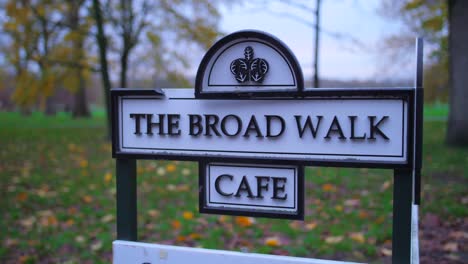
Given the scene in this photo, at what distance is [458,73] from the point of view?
332 inches

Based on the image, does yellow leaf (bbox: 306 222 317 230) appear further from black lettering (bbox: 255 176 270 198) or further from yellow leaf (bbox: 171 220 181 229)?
black lettering (bbox: 255 176 270 198)

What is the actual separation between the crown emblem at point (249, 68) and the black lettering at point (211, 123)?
198mm

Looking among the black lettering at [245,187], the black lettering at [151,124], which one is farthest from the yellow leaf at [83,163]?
the black lettering at [245,187]

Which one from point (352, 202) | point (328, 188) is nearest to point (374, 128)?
point (352, 202)

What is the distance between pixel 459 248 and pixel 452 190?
181 cm

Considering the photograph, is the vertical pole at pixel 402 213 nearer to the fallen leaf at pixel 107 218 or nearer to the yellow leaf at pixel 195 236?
the yellow leaf at pixel 195 236

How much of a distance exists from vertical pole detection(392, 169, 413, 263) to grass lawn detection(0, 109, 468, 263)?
4.68 ft

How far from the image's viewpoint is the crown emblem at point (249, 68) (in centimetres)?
191

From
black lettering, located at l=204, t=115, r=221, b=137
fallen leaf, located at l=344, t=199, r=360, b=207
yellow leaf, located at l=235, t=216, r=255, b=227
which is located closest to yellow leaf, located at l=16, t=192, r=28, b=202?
yellow leaf, located at l=235, t=216, r=255, b=227

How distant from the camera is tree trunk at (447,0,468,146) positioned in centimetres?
804

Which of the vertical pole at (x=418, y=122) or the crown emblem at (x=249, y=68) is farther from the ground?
the crown emblem at (x=249, y=68)

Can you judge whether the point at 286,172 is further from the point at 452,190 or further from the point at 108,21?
the point at 108,21

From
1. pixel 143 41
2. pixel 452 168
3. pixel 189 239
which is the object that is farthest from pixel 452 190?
pixel 143 41

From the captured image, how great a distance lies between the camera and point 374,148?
1801mm
